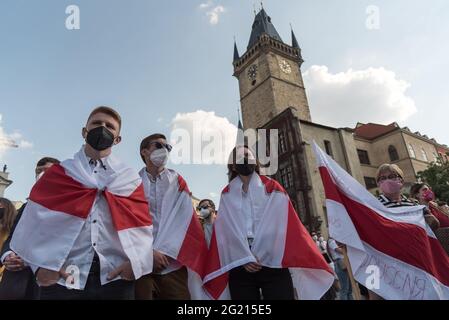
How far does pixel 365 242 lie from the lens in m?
3.34

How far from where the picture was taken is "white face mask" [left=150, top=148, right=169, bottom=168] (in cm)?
319

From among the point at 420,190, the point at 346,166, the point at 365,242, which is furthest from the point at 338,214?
the point at 346,166

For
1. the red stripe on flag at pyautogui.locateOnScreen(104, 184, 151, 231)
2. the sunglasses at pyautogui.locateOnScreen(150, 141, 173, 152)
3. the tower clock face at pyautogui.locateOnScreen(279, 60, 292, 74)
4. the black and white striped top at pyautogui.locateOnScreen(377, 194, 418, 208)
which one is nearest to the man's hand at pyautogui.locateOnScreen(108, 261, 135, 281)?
the red stripe on flag at pyautogui.locateOnScreen(104, 184, 151, 231)

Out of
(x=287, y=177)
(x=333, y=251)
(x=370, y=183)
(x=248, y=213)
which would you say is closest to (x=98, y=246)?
(x=248, y=213)

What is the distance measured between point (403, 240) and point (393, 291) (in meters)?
0.54

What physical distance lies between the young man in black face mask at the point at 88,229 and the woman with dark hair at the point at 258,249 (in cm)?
81

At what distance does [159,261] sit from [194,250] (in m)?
0.39

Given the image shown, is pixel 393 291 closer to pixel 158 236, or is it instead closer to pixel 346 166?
pixel 158 236

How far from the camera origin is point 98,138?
2.54 metres

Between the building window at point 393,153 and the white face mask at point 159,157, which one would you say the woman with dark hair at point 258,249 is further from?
the building window at point 393,153

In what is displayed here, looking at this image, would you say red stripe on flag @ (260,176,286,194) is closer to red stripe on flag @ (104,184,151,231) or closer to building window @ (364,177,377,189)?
red stripe on flag @ (104,184,151,231)

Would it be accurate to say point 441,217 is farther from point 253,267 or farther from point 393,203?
point 253,267

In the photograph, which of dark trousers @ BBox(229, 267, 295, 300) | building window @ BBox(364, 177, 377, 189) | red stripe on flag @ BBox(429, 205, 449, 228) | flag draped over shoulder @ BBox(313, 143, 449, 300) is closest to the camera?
dark trousers @ BBox(229, 267, 295, 300)

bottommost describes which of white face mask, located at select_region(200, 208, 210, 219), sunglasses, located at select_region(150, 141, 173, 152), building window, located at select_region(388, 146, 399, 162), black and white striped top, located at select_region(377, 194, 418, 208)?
black and white striped top, located at select_region(377, 194, 418, 208)
